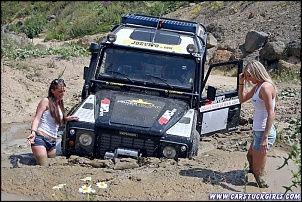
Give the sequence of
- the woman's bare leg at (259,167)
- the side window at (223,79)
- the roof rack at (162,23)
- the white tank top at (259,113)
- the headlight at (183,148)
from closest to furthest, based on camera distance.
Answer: the white tank top at (259,113), the woman's bare leg at (259,167), the headlight at (183,148), the roof rack at (162,23), the side window at (223,79)

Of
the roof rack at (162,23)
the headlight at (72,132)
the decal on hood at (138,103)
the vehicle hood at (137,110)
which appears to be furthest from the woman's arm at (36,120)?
the roof rack at (162,23)

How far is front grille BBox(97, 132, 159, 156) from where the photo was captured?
6.74 m

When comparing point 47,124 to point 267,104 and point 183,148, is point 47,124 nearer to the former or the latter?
point 183,148

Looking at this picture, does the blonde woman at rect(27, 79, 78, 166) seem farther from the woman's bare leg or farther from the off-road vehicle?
the woman's bare leg

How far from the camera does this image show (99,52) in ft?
26.0

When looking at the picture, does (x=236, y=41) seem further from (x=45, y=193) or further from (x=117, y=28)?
(x=45, y=193)

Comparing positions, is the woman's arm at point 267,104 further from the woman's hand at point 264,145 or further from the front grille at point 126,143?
the front grille at point 126,143

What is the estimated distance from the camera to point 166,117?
7027 millimetres

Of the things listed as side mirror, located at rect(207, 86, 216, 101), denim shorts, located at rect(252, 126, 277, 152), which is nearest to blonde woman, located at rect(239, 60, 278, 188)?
denim shorts, located at rect(252, 126, 277, 152)

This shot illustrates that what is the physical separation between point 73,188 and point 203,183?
1.55 meters

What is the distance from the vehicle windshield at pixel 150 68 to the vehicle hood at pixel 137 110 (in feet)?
0.94

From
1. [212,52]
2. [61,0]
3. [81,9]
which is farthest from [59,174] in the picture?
[61,0]

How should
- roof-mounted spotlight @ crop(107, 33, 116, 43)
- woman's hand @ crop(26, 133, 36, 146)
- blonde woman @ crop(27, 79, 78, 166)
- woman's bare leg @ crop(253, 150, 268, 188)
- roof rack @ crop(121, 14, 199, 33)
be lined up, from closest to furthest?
1. woman's bare leg @ crop(253, 150, 268, 188)
2. woman's hand @ crop(26, 133, 36, 146)
3. blonde woman @ crop(27, 79, 78, 166)
4. roof-mounted spotlight @ crop(107, 33, 116, 43)
5. roof rack @ crop(121, 14, 199, 33)

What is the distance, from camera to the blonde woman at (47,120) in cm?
659
